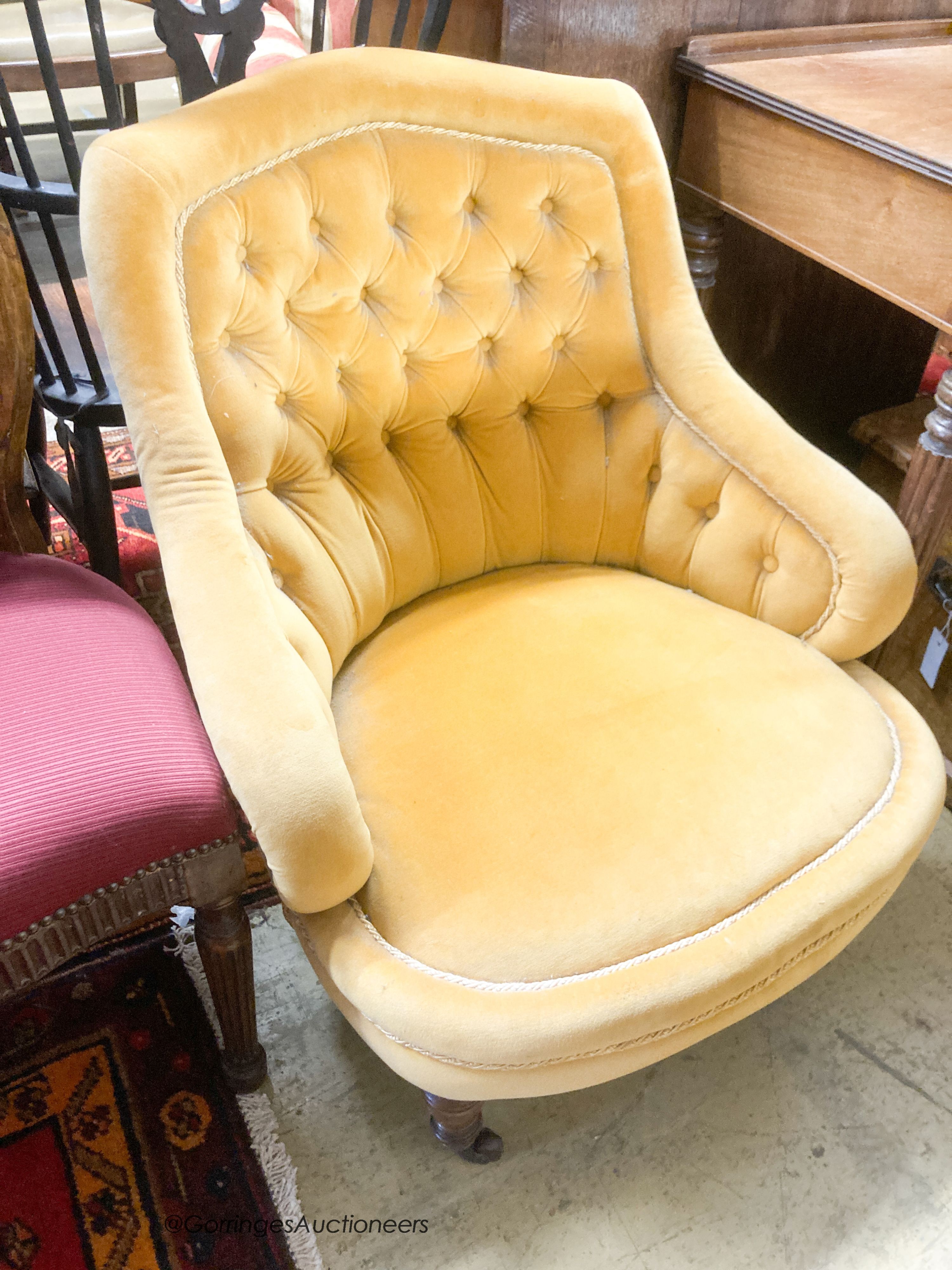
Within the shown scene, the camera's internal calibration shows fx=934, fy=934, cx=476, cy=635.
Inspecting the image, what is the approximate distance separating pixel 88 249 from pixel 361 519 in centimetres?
36

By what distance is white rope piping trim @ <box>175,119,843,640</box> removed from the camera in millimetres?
853

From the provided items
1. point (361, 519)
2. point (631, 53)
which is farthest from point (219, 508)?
point (631, 53)

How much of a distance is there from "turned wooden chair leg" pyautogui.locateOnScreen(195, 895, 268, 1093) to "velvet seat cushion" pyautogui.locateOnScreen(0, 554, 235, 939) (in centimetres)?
13

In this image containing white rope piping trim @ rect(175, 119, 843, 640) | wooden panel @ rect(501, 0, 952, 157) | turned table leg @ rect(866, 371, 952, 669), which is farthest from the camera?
wooden panel @ rect(501, 0, 952, 157)

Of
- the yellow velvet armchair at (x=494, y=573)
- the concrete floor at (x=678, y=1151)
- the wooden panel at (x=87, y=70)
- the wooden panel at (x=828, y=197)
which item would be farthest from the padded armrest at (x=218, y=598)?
the wooden panel at (x=87, y=70)

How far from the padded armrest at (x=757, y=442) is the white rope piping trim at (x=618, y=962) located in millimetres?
228

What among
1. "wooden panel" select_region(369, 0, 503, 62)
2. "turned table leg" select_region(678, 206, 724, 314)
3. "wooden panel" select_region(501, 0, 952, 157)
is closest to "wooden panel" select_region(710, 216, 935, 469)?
"turned table leg" select_region(678, 206, 724, 314)

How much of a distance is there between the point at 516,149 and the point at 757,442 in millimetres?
409

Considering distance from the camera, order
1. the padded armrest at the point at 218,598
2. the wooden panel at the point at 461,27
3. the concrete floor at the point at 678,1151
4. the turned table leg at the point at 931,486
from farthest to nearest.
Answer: the wooden panel at the point at 461,27
the turned table leg at the point at 931,486
the concrete floor at the point at 678,1151
the padded armrest at the point at 218,598

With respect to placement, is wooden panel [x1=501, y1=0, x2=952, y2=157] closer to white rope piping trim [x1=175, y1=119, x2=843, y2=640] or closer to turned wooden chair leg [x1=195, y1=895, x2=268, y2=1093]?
white rope piping trim [x1=175, y1=119, x2=843, y2=640]

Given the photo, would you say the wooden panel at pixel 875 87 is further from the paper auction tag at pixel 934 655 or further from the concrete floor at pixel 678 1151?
the concrete floor at pixel 678 1151

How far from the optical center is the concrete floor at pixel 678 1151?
3.13ft

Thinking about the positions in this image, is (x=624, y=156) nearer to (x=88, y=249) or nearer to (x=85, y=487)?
(x=88, y=249)

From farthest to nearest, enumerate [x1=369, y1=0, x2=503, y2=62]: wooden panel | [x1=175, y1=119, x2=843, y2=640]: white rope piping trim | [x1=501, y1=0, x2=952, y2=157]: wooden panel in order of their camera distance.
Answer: [x1=369, y1=0, x2=503, y2=62]: wooden panel → [x1=501, y1=0, x2=952, y2=157]: wooden panel → [x1=175, y1=119, x2=843, y2=640]: white rope piping trim
